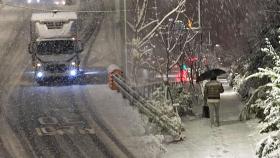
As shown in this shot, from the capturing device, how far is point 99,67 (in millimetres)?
35219

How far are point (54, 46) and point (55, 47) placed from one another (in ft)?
0.23

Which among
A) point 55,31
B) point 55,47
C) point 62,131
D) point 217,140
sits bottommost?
point 62,131

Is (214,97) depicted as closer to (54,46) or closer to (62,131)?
(62,131)

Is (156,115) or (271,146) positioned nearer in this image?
(271,146)

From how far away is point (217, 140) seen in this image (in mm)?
14820

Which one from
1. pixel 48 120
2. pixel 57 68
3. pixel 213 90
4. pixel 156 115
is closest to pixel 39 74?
pixel 57 68

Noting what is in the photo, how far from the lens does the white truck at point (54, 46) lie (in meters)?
26.1

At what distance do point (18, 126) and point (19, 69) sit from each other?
1598 centimetres

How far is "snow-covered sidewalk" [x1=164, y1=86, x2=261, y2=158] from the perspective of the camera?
13383mm

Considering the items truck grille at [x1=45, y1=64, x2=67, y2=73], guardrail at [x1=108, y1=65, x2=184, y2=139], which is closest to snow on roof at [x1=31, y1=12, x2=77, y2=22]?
truck grille at [x1=45, y1=64, x2=67, y2=73]

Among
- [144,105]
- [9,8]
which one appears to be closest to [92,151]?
[144,105]

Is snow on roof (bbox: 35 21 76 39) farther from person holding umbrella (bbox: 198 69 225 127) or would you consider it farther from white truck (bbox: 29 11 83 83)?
person holding umbrella (bbox: 198 69 225 127)

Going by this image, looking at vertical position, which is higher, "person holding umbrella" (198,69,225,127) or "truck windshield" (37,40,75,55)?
"truck windshield" (37,40,75,55)

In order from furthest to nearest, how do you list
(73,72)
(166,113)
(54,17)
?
(54,17) → (73,72) → (166,113)
